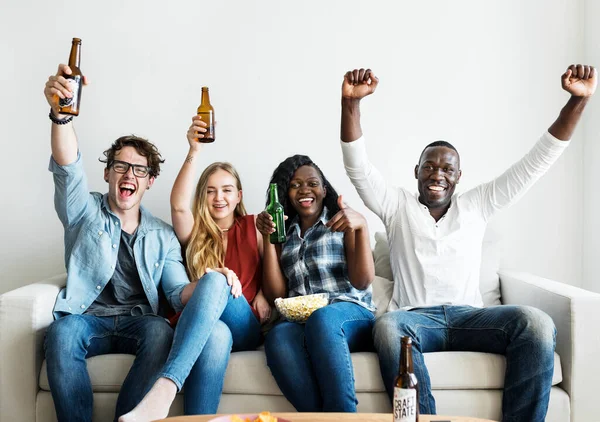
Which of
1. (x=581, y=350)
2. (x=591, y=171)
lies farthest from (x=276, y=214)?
(x=591, y=171)

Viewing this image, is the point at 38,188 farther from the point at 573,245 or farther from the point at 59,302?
the point at 573,245

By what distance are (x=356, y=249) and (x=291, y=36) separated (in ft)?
3.94

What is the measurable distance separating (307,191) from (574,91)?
956 millimetres

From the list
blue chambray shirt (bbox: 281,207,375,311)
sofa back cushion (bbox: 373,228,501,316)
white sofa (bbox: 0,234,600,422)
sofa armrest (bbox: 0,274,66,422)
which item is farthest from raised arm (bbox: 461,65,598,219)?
sofa armrest (bbox: 0,274,66,422)

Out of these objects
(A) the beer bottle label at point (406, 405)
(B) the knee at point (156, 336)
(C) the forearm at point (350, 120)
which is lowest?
(B) the knee at point (156, 336)

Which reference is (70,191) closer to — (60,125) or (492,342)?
(60,125)

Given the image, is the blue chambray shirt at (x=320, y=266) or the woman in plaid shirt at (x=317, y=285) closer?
the woman in plaid shirt at (x=317, y=285)

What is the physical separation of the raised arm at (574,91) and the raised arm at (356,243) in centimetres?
75

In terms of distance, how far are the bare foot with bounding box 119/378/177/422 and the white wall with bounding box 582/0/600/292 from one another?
1.97 meters

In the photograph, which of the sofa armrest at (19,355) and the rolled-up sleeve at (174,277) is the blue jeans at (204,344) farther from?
the sofa armrest at (19,355)

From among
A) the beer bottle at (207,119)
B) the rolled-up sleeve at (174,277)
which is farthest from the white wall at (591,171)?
the rolled-up sleeve at (174,277)

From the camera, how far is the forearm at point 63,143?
2.01m

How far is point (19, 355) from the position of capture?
1967mm

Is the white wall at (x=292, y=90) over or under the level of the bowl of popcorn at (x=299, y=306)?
over
